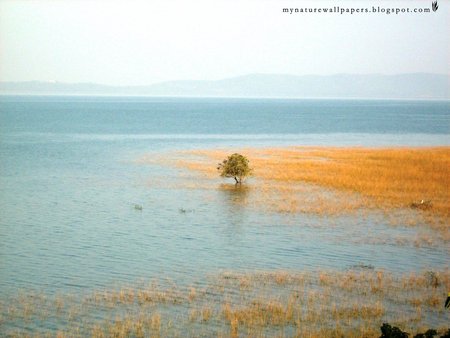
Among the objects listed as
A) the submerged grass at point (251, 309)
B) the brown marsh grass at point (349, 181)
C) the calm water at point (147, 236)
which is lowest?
the submerged grass at point (251, 309)

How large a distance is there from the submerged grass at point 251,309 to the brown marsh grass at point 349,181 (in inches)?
452

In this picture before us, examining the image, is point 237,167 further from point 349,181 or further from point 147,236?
point 147,236

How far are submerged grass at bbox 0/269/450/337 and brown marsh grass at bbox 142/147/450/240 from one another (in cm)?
A: 1147

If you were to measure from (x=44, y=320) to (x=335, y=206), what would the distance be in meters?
25.8

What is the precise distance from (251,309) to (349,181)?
31705 mm

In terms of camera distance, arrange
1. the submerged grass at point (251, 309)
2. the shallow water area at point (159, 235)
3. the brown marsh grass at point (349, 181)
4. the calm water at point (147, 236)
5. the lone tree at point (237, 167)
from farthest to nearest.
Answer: the lone tree at point (237, 167) < the brown marsh grass at point (349, 181) < the calm water at point (147, 236) < the shallow water area at point (159, 235) < the submerged grass at point (251, 309)

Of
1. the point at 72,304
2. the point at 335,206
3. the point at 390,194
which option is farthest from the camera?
the point at 390,194

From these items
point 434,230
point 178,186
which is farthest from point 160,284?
point 178,186

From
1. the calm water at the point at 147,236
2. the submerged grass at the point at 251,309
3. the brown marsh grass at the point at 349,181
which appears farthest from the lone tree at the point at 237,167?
the submerged grass at the point at 251,309

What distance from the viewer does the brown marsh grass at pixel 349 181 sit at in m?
41.4

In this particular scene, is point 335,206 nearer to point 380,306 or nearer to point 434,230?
point 434,230

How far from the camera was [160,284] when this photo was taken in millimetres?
25078

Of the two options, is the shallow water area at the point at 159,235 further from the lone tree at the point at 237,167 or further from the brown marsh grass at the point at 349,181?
the brown marsh grass at the point at 349,181

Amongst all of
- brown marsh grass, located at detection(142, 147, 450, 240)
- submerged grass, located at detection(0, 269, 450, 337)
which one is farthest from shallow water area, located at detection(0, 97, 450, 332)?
brown marsh grass, located at detection(142, 147, 450, 240)
